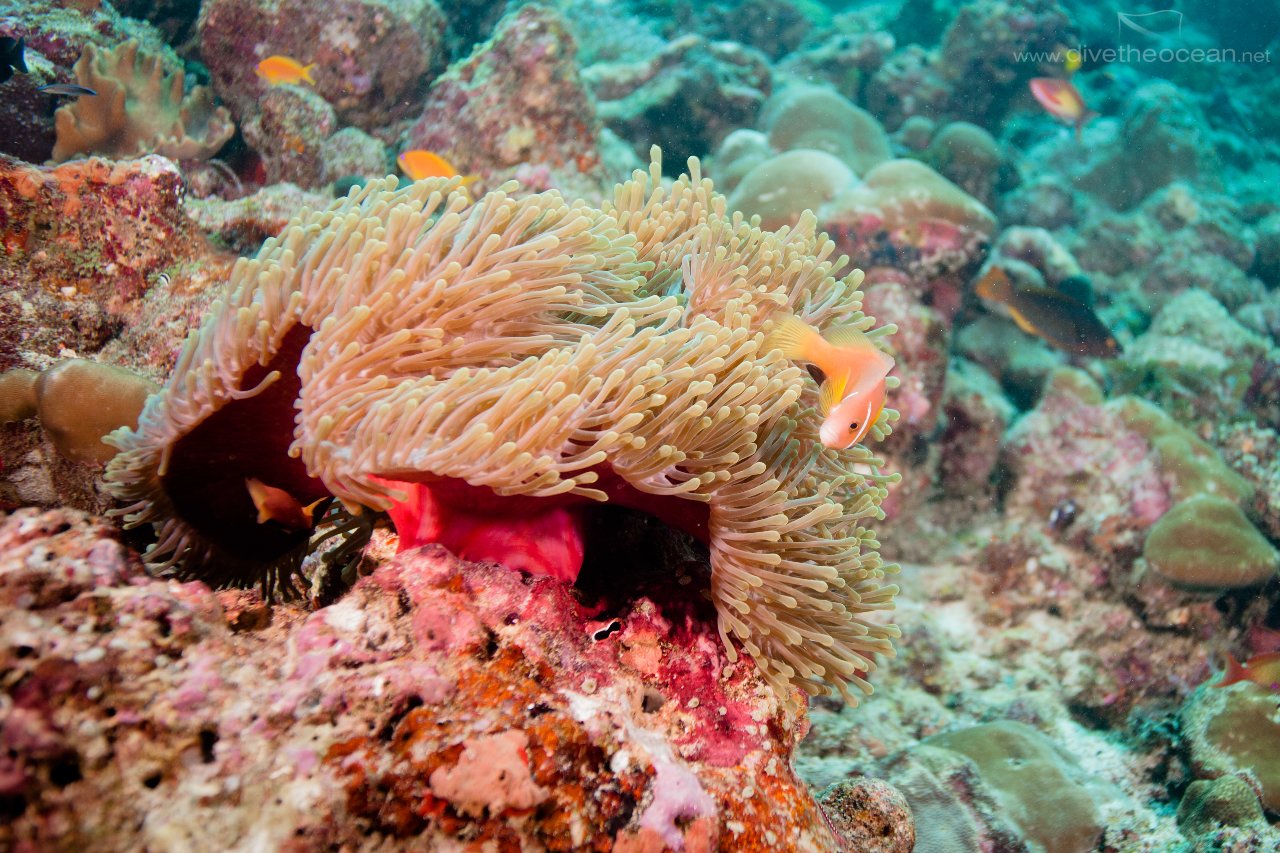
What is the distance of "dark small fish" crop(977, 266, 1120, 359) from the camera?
5.98 meters

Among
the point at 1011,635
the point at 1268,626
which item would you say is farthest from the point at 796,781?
the point at 1268,626

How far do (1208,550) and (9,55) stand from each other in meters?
9.22

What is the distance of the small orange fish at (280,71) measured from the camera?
21.1 ft

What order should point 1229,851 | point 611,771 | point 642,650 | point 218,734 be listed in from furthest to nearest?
1. point 1229,851
2. point 642,650
3. point 611,771
4. point 218,734

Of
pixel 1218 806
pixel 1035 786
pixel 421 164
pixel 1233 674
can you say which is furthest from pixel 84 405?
pixel 1233 674

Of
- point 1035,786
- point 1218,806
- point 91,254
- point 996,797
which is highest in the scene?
point 91,254

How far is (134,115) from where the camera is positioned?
5.75 meters

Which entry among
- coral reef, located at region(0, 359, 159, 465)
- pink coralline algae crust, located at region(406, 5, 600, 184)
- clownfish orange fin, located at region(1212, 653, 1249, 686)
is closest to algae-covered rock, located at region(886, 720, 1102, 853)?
clownfish orange fin, located at region(1212, 653, 1249, 686)

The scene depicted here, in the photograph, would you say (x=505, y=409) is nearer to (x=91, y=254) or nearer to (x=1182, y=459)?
(x=91, y=254)

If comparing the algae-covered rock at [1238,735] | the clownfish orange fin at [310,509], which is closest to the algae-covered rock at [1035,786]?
the algae-covered rock at [1238,735]

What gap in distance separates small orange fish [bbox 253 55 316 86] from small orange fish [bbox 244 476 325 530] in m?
6.12

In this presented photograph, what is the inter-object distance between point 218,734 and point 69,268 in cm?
296

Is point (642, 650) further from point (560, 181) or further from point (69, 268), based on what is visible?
point (560, 181)

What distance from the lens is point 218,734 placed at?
4.49 feet
